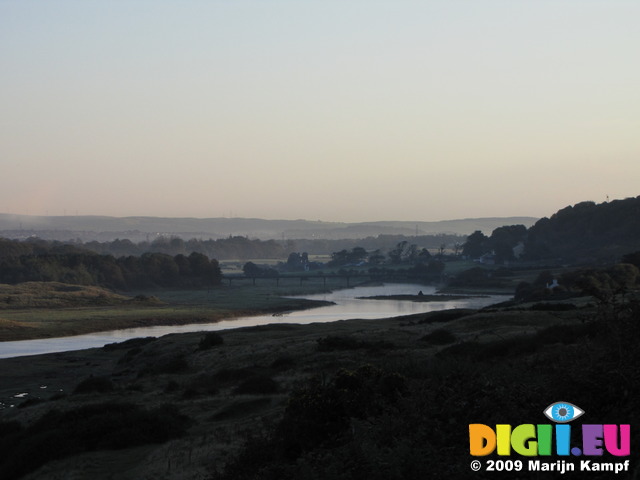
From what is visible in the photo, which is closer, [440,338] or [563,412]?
[563,412]

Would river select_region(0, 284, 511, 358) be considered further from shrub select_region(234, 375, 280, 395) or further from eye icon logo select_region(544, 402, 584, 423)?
eye icon logo select_region(544, 402, 584, 423)

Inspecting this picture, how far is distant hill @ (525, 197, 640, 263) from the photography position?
148375mm

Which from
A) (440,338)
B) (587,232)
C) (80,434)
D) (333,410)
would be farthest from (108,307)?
(587,232)

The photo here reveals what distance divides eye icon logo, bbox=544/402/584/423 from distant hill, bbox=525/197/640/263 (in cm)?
13102

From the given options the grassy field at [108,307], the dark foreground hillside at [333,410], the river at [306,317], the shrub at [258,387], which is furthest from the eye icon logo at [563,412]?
the grassy field at [108,307]

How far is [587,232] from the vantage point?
163 meters

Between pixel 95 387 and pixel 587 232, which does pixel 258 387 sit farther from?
Answer: pixel 587 232

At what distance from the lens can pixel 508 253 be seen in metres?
167

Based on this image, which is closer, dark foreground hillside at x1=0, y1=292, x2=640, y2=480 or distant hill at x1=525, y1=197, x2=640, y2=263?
dark foreground hillside at x1=0, y1=292, x2=640, y2=480

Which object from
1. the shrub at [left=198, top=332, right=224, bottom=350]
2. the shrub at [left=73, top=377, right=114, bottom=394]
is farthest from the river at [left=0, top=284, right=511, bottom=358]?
the shrub at [left=73, top=377, right=114, bottom=394]

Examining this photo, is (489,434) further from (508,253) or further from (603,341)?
(508,253)

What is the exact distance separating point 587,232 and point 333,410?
519ft

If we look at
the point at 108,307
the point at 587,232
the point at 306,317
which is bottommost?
the point at 306,317

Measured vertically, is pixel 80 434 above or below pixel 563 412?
below
